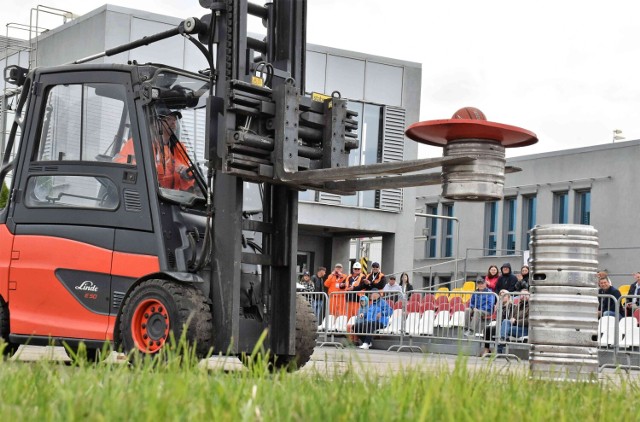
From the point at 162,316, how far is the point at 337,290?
15778mm

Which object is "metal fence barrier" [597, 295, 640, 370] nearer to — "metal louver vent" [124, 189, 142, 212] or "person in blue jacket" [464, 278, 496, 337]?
"person in blue jacket" [464, 278, 496, 337]

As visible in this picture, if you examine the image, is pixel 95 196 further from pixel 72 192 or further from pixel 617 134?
pixel 617 134

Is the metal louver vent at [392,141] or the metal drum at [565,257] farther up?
the metal louver vent at [392,141]

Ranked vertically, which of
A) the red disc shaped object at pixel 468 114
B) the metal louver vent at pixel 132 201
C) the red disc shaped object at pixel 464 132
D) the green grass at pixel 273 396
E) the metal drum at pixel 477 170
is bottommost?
the green grass at pixel 273 396

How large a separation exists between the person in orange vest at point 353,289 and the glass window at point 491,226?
27.5 metres

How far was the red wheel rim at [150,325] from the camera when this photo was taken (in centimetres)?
899

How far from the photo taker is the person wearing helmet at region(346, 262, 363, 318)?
75.5 feet

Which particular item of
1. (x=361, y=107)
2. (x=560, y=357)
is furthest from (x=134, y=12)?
(x=560, y=357)

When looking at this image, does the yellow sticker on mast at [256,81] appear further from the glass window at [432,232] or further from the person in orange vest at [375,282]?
the glass window at [432,232]

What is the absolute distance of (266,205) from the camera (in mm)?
10195

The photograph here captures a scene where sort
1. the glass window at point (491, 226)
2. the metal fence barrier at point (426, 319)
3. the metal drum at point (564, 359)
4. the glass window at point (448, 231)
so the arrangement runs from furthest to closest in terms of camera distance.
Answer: the glass window at point (448, 231) < the glass window at point (491, 226) < the metal fence barrier at point (426, 319) < the metal drum at point (564, 359)

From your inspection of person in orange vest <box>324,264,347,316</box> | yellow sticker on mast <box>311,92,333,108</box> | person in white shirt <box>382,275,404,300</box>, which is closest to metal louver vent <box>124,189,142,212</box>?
yellow sticker on mast <box>311,92,333,108</box>

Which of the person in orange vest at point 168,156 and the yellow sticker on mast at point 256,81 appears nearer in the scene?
the yellow sticker on mast at point 256,81

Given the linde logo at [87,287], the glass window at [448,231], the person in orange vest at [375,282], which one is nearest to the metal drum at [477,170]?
the linde logo at [87,287]
